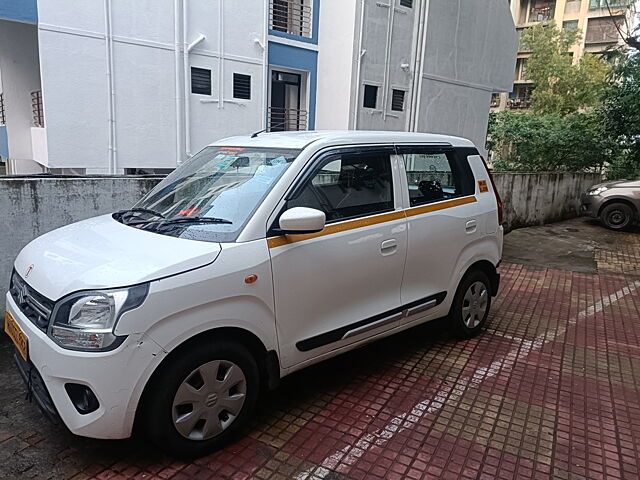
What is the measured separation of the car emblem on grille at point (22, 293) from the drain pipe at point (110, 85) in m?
9.08

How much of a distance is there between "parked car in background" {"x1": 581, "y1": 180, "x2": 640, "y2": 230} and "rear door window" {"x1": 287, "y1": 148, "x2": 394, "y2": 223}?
1002 cm

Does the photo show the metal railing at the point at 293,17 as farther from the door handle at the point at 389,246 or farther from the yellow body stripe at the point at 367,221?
the door handle at the point at 389,246

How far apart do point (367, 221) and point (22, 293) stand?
2.21 m

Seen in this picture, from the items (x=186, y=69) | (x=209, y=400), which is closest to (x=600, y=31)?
(x=186, y=69)

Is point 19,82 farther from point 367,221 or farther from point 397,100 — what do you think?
point 367,221

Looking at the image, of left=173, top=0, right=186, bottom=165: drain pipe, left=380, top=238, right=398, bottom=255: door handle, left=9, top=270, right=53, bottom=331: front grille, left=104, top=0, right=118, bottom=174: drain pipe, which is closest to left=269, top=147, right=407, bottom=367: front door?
left=380, top=238, right=398, bottom=255: door handle

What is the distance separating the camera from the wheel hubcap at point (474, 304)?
441 centimetres

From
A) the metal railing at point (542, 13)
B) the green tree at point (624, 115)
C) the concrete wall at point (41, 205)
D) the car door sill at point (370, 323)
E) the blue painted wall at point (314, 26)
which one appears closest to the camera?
the car door sill at point (370, 323)

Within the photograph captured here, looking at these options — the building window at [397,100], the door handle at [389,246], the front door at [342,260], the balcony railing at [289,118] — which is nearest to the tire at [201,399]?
the front door at [342,260]

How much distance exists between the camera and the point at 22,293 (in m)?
2.71

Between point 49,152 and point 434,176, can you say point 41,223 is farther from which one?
point 49,152

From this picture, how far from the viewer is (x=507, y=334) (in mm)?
4770

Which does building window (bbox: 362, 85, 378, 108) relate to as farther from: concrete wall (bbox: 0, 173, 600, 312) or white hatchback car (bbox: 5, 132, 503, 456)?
white hatchback car (bbox: 5, 132, 503, 456)

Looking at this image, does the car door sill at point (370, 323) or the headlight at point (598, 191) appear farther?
the headlight at point (598, 191)
